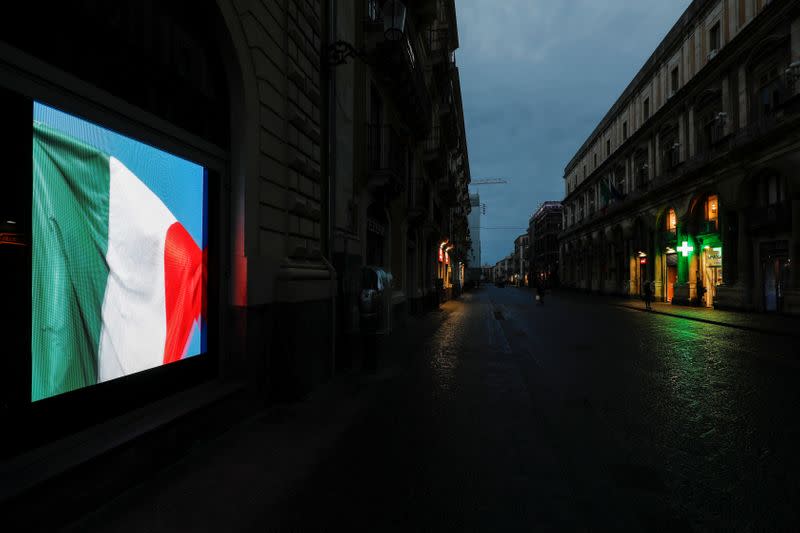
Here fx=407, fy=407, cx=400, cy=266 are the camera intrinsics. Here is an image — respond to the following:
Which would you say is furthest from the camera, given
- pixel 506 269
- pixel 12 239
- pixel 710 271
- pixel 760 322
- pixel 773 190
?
pixel 506 269

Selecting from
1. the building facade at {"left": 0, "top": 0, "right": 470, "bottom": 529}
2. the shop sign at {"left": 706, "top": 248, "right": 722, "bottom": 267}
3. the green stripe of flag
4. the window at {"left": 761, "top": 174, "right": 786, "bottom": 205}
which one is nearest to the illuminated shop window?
the shop sign at {"left": 706, "top": 248, "right": 722, "bottom": 267}

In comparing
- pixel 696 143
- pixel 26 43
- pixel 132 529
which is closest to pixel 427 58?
pixel 696 143

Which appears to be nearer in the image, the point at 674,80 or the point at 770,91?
the point at 770,91

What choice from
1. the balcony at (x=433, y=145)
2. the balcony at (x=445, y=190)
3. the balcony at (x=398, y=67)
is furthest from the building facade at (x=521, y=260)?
the balcony at (x=398, y=67)

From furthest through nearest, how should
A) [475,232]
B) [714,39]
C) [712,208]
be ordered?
[475,232] → [712,208] → [714,39]

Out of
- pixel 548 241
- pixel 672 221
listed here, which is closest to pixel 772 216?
pixel 672 221

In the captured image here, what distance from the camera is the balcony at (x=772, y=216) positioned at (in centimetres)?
1703

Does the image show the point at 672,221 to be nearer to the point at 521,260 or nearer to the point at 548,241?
the point at 548,241

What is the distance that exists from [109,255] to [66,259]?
1.45 ft

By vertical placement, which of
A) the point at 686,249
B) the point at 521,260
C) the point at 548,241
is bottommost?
the point at 686,249

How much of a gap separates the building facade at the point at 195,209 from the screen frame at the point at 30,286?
0.01 m

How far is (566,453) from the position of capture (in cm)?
391

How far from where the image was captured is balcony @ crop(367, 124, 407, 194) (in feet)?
36.3

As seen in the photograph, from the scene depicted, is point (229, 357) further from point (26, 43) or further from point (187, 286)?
point (26, 43)
